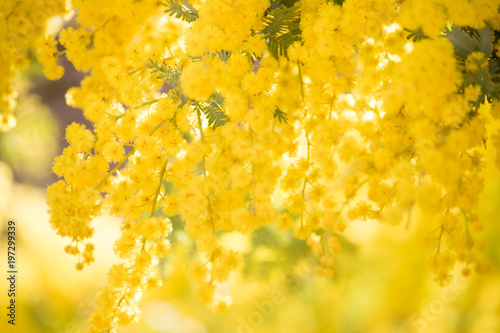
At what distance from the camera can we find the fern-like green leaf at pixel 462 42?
17.4 inches

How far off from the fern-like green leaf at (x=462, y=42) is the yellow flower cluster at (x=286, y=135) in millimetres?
14

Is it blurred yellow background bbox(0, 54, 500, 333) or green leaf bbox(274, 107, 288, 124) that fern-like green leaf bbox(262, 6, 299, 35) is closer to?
green leaf bbox(274, 107, 288, 124)

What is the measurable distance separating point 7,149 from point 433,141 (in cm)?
110

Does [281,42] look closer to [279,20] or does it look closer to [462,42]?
[279,20]

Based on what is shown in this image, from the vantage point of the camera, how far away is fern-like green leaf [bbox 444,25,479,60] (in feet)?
1.45

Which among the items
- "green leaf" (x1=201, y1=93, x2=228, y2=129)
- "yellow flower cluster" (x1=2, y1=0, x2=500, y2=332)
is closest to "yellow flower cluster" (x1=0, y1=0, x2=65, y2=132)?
"yellow flower cluster" (x1=2, y1=0, x2=500, y2=332)

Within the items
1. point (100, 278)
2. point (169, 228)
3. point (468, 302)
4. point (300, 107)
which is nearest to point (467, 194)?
point (300, 107)

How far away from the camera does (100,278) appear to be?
3.31ft

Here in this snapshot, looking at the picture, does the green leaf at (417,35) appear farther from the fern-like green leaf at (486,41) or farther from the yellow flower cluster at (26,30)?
the yellow flower cluster at (26,30)

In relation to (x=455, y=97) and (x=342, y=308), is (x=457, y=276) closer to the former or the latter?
(x=342, y=308)

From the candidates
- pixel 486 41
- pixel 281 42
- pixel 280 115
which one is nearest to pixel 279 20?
pixel 281 42

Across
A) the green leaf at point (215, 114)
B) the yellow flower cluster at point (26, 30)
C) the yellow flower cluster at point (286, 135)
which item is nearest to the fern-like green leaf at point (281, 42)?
the yellow flower cluster at point (286, 135)

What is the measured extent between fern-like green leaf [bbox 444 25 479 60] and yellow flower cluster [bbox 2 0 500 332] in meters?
0.01

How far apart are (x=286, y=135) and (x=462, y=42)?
0.24 metres
